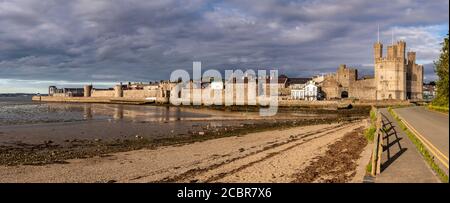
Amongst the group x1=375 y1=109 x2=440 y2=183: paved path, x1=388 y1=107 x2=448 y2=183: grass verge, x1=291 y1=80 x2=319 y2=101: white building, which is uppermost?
x1=291 y1=80 x2=319 y2=101: white building

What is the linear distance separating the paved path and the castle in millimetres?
82461

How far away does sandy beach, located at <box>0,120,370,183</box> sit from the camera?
12.8 metres

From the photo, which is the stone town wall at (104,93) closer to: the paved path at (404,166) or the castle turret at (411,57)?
the castle turret at (411,57)

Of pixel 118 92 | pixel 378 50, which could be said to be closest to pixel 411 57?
pixel 378 50

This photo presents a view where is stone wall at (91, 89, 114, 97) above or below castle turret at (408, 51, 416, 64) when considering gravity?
below

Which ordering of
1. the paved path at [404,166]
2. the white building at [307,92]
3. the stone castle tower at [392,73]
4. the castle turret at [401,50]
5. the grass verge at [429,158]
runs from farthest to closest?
the white building at [307,92]
the castle turret at [401,50]
the stone castle tower at [392,73]
the paved path at [404,166]
the grass verge at [429,158]

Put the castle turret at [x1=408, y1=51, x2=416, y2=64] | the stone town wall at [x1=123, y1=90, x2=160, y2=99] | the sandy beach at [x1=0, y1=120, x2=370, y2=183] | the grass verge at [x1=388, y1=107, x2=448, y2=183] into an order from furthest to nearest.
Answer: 1. the stone town wall at [x1=123, y1=90, x2=160, y2=99]
2. the castle turret at [x1=408, y1=51, x2=416, y2=64]
3. the sandy beach at [x1=0, y1=120, x2=370, y2=183]
4. the grass verge at [x1=388, y1=107, x2=448, y2=183]

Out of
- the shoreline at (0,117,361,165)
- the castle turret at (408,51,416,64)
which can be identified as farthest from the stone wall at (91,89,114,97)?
the shoreline at (0,117,361,165)

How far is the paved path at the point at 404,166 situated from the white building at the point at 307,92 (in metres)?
81.7

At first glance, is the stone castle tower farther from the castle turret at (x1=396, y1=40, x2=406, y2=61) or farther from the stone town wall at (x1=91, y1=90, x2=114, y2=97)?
the stone town wall at (x1=91, y1=90, x2=114, y2=97)

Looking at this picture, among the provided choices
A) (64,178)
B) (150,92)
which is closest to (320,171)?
(64,178)

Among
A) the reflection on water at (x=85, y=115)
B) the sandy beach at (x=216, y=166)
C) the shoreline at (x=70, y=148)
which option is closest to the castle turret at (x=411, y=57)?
the reflection on water at (x=85, y=115)

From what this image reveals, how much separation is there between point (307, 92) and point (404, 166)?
8956cm

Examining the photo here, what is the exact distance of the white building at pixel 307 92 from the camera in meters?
96.2
